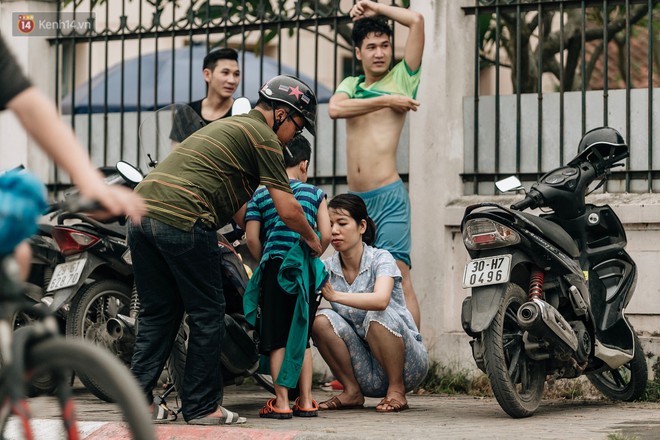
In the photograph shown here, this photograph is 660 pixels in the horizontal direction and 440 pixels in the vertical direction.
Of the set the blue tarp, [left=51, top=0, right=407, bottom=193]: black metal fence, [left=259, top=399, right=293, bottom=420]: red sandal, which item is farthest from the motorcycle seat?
the blue tarp

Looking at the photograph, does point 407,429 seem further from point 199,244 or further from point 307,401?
point 199,244

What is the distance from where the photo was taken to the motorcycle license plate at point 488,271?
6.91 metres

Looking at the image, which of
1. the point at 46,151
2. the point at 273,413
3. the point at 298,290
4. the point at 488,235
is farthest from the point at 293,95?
the point at 46,151

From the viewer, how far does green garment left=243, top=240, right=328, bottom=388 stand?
23.4 feet

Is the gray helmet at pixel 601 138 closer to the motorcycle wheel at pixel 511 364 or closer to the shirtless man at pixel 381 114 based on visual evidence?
the motorcycle wheel at pixel 511 364

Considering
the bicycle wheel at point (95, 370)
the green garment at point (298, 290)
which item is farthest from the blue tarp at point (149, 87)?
the bicycle wheel at point (95, 370)

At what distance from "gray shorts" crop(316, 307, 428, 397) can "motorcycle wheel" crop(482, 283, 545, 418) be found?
0.63m

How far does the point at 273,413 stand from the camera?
7.24 m

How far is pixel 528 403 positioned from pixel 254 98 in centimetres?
530

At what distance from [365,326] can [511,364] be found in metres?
0.93

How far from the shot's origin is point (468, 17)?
938 cm

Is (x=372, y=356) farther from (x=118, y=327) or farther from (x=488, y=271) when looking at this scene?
(x=118, y=327)

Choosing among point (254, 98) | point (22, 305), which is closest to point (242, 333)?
point (22, 305)

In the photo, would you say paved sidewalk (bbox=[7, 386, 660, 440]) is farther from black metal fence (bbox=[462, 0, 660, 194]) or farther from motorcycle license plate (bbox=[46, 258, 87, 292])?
black metal fence (bbox=[462, 0, 660, 194])
